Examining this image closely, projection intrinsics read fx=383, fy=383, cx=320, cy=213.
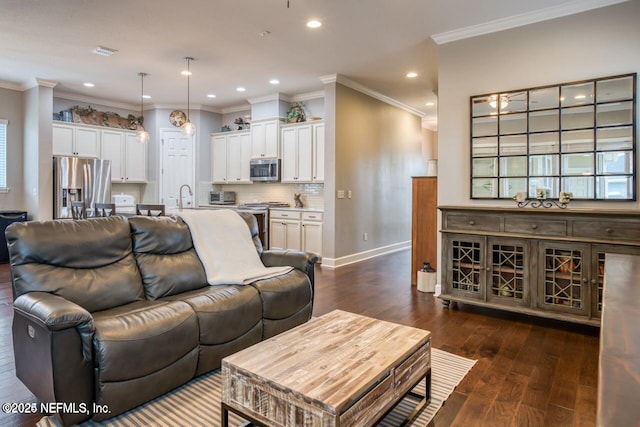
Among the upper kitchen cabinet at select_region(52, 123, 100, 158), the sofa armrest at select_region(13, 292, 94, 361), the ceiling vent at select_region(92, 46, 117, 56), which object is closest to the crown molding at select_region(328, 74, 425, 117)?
the ceiling vent at select_region(92, 46, 117, 56)

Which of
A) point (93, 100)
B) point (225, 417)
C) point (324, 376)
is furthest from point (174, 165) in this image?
point (324, 376)

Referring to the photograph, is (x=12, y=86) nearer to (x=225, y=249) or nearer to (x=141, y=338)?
(x=225, y=249)

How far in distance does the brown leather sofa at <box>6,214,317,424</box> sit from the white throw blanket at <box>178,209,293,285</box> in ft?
0.25

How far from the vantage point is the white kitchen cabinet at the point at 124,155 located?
286 inches

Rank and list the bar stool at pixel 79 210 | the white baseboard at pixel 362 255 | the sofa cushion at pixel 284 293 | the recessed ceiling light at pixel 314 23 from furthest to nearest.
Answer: the white baseboard at pixel 362 255
the bar stool at pixel 79 210
the recessed ceiling light at pixel 314 23
the sofa cushion at pixel 284 293

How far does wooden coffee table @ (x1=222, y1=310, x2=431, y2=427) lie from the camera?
143 centimetres

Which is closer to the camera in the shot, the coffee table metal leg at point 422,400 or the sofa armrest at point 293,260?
the coffee table metal leg at point 422,400

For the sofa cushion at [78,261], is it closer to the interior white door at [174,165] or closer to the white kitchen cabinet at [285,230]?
the white kitchen cabinet at [285,230]

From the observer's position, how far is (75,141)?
6.83 metres

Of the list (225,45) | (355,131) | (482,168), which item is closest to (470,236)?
(482,168)

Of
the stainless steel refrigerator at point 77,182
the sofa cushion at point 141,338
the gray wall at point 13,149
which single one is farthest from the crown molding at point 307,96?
the sofa cushion at point 141,338

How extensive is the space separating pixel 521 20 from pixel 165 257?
388cm

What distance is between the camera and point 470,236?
3.72m

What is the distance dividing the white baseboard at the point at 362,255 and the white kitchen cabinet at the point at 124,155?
4.40 meters
